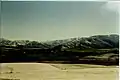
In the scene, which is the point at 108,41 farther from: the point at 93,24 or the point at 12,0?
the point at 12,0

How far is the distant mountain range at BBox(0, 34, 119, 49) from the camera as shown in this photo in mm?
2084

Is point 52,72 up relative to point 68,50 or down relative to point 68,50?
down

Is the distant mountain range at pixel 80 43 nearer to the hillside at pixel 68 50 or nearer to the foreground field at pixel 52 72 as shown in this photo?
the hillside at pixel 68 50

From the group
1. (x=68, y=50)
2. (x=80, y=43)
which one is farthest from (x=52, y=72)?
(x=80, y=43)

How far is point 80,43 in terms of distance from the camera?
2102 mm

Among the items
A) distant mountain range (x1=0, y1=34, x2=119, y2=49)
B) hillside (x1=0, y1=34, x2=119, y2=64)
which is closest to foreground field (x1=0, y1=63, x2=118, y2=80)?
hillside (x1=0, y1=34, x2=119, y2=64)

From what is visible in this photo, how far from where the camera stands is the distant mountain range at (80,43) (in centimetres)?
208

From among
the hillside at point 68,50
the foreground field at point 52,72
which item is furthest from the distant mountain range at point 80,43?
the foreground field at point 52,72

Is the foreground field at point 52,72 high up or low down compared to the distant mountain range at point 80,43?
down

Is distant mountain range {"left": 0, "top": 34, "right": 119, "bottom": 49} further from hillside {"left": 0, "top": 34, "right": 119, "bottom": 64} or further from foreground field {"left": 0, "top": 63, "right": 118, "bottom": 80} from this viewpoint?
foreground field {"left": 0, "top": 63, "right": 118, "bottom": 80}

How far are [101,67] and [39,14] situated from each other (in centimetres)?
72

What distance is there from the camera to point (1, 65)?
211 centimetres

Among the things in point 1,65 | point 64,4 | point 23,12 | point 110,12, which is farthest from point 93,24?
point 1,65

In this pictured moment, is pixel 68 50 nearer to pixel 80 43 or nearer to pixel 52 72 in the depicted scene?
pixel 80 43
